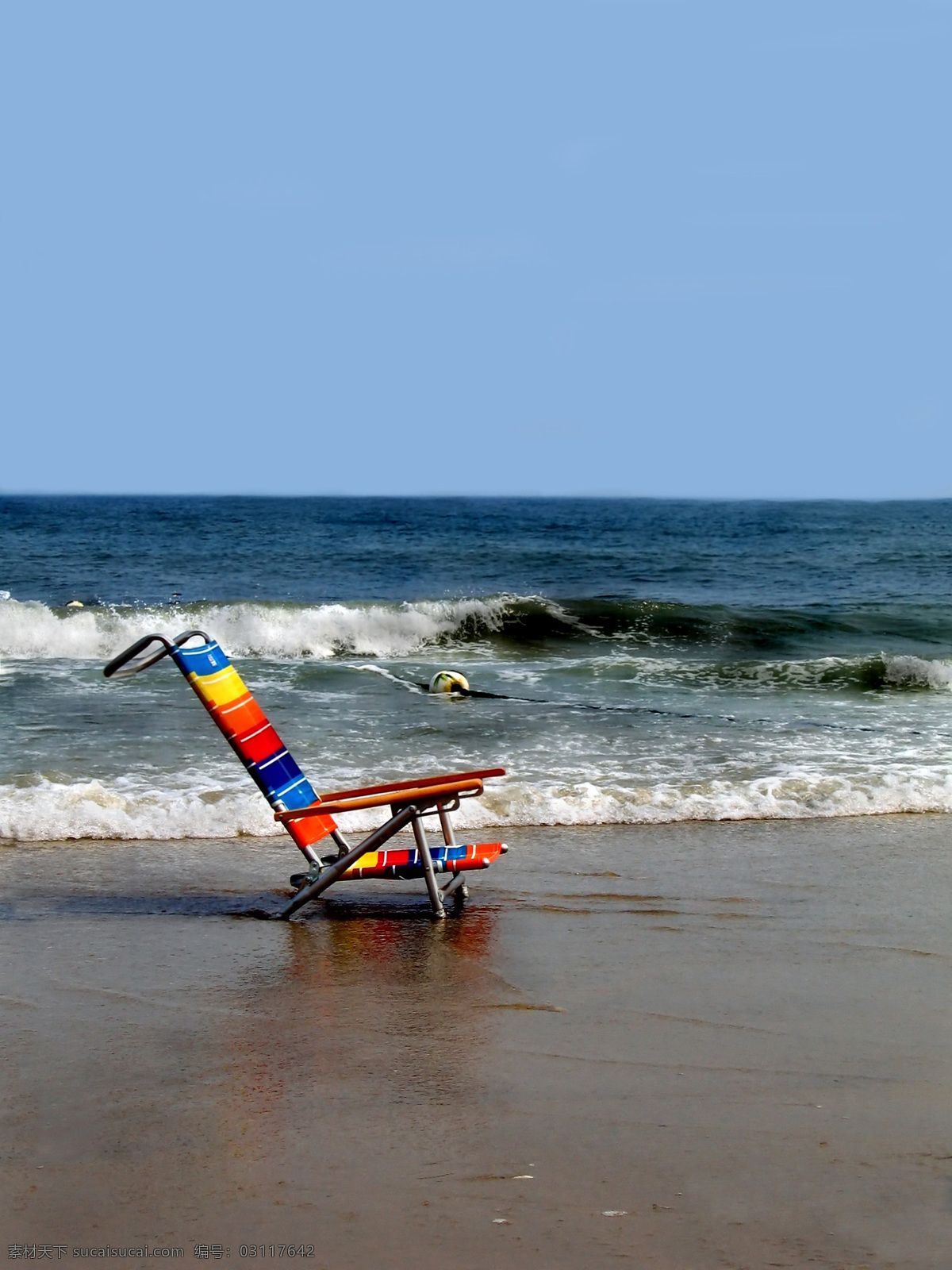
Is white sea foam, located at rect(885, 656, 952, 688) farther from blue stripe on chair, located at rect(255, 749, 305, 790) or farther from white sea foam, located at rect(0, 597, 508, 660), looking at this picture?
blue stripe on chair, located at rect(255, 749, 305, 790)

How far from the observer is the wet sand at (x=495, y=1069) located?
9.53 feet

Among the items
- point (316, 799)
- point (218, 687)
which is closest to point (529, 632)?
point (316, 799)

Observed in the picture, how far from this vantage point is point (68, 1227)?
114 inches

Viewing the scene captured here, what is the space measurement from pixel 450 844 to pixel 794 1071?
2355mm

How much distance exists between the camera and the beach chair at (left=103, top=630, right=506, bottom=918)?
17.5 ft

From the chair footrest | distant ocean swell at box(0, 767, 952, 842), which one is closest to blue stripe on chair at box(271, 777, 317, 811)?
the chair footrest

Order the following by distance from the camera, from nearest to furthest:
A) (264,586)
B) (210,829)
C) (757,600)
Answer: (210,829) < (757,600) < (264,586)

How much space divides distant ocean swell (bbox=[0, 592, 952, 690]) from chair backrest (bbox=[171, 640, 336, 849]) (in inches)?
353

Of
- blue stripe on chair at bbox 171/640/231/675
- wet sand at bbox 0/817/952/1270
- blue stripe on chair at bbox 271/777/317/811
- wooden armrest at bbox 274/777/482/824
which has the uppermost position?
blue stripe on chair at bbox 171/640/231/675

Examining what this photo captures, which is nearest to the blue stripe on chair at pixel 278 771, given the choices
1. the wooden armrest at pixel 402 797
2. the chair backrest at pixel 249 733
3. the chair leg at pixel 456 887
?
the chair backrest at pixel 249 733

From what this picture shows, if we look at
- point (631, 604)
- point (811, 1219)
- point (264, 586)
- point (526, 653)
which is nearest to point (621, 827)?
point (811, 1219)

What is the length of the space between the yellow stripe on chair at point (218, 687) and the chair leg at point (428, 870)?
1048 mm

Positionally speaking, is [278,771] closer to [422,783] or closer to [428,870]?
[422,783]

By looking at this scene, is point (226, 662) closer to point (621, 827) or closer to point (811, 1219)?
point (621, 827)
